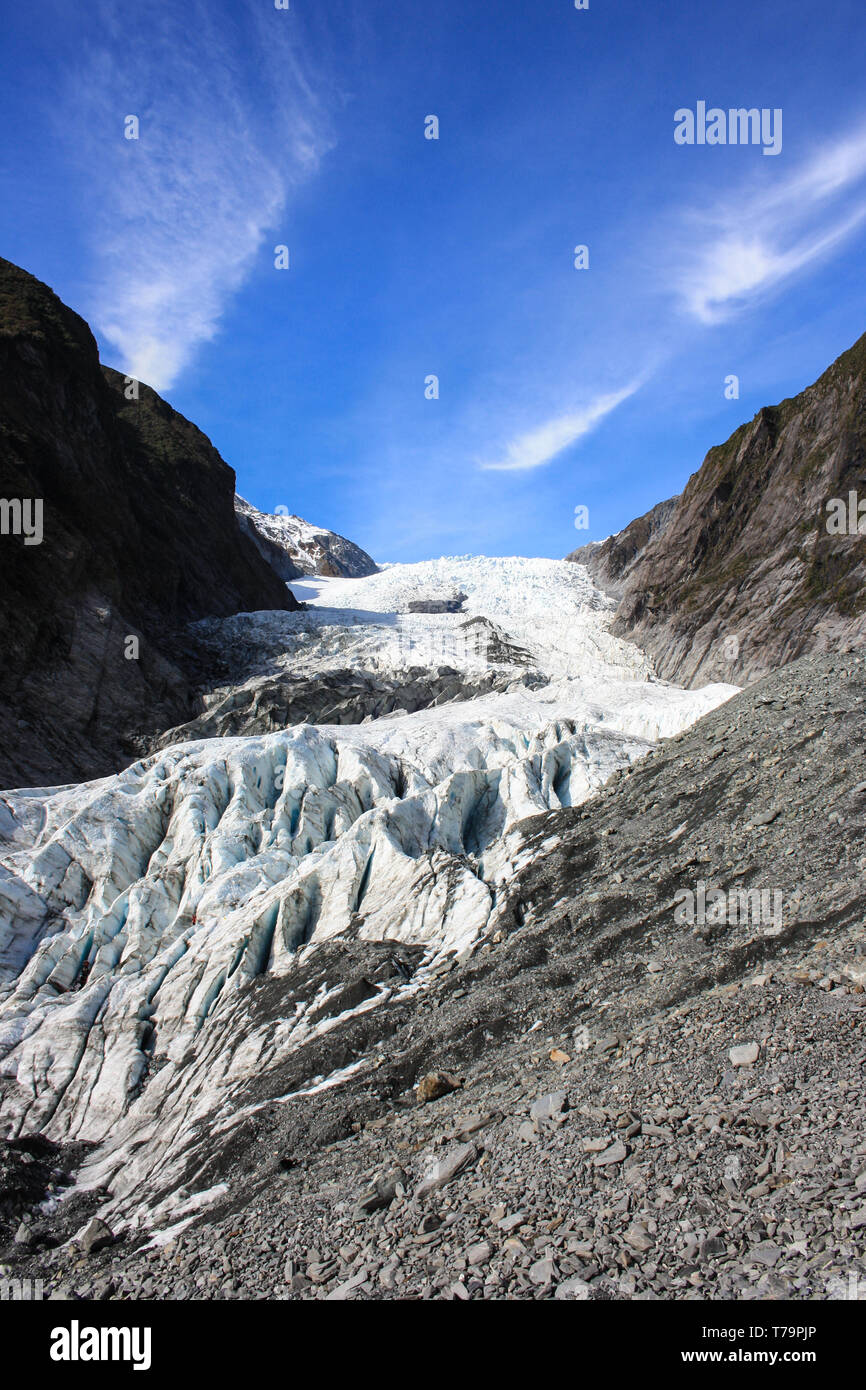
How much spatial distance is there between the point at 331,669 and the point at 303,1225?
1852 inches

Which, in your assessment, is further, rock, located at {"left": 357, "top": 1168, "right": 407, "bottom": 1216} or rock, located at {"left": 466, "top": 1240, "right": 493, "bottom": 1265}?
→ rock, located at {"left": 357, "top": 1168, "right": 407, "bottom": 1216}

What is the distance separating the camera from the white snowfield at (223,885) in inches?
635

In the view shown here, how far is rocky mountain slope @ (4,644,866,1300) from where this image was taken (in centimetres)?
721

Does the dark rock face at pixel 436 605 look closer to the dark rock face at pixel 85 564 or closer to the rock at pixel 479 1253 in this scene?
the dark rock face at pixel 85 564

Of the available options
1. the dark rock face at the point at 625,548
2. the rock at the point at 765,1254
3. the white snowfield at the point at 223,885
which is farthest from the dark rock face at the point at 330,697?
the dark rock face at the point at 625,548

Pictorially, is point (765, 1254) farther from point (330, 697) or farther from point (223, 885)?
point (330, 697)

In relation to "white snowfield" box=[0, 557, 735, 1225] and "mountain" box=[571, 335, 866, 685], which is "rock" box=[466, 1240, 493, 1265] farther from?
"mountain" box=[571, 335, 866, 685]

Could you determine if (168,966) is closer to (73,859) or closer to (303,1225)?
(73,859)

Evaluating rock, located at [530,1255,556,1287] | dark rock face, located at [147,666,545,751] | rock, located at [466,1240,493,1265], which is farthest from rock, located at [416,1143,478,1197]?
dark rock face, located at [147,666,545,751]

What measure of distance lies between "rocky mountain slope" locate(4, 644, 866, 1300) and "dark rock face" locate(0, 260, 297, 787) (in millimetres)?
23605

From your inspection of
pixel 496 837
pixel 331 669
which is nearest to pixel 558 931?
pixel 496 837

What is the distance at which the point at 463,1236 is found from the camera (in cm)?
780

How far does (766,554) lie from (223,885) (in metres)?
49.3

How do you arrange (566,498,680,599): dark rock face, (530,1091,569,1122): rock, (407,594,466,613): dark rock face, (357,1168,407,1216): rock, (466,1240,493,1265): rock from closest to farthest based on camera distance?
(466,1240,493,1265): rock, (357,1168,407,1216): rock, (530,1091,569,1122): rock, (407,594,466,613): dark rock face, (566,498,680,599): dark rock face
